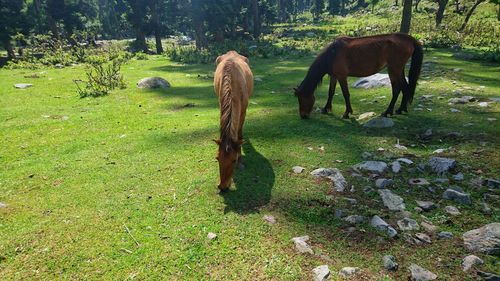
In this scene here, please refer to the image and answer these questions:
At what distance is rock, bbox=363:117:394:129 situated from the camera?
27.9 feet

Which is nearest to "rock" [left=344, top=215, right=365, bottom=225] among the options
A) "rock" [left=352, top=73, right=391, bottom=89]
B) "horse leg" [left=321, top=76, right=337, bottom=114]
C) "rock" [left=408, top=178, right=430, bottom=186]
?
"rock" [left=408, top=178, right=430, bottom=186]

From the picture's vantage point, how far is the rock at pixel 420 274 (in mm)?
3703

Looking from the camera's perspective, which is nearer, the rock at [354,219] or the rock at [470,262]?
the rock at [470,262]

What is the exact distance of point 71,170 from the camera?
6914 millimetres

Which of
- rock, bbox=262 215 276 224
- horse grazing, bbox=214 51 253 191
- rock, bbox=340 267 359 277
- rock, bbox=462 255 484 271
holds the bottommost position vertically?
rock, bbox=340 267 359 277

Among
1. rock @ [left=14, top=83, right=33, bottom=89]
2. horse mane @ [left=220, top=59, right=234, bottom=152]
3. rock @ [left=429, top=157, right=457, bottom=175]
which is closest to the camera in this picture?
horse mane @ [left=220, top=59, right=234, bottom=152]

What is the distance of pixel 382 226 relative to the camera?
4605 millimetres

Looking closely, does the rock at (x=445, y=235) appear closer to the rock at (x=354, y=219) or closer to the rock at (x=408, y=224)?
the rock at (x=408, y=224)

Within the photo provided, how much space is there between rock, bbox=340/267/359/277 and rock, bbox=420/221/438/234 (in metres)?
1.30

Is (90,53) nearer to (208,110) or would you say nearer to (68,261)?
(208,110)

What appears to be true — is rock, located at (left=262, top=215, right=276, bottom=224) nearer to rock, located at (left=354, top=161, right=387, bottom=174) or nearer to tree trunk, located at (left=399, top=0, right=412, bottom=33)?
rock, located at (left=354, top=161, right=387, bottom=174)

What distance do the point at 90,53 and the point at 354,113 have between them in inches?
897

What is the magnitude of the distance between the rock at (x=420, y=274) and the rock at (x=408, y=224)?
0.76 metres

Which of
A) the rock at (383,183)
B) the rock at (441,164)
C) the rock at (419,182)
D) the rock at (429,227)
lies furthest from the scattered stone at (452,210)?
the rock at (441,164)
